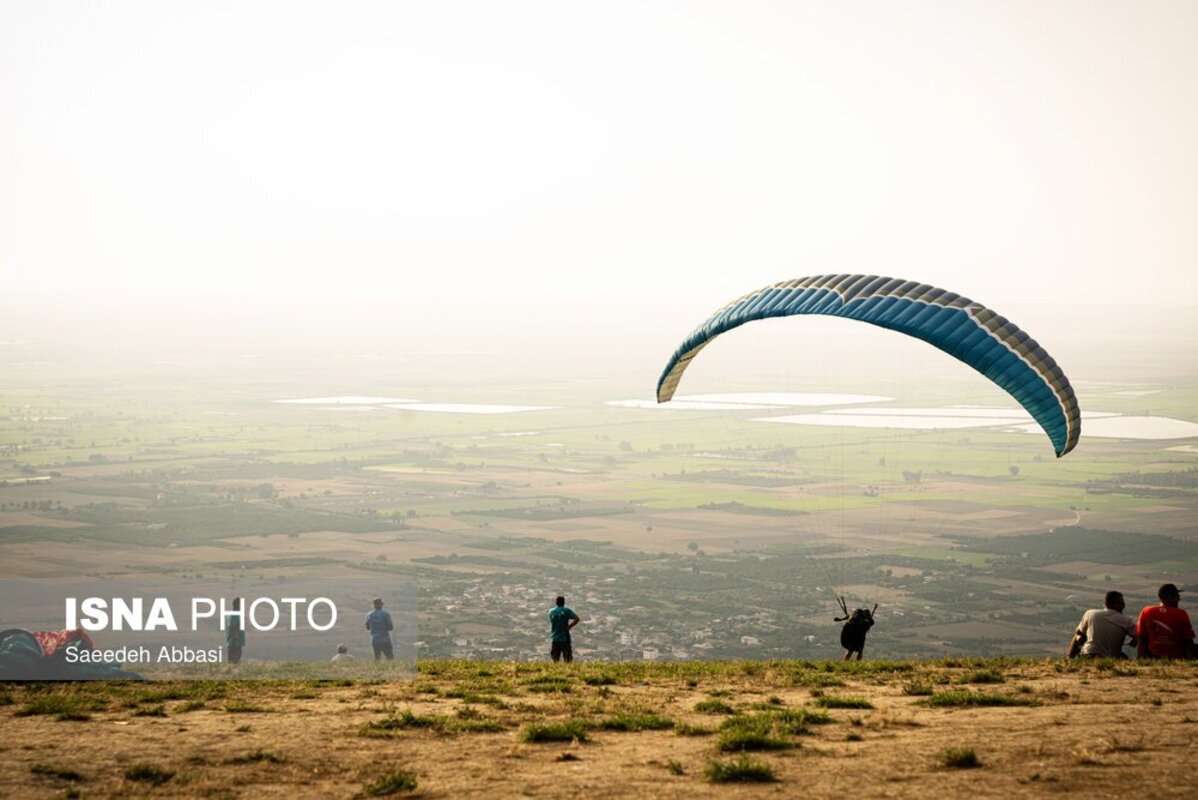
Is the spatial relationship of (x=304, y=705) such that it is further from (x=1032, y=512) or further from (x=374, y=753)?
(x=1032, y=512)

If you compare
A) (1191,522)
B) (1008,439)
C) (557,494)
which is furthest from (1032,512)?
(1008,439)

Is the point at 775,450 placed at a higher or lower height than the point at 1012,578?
higher

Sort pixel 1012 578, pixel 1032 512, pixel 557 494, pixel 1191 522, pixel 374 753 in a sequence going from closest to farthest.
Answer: pixel 374 753
pixel 1012 578
pixel 1191 522
pixel 1032 512
pixel 557 494

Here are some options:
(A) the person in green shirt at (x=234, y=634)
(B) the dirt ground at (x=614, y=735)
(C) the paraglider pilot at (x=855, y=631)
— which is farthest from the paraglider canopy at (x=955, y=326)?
(A) the person in green shirt at (x=234, y=634)

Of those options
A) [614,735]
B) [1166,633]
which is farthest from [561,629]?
[1166,633]

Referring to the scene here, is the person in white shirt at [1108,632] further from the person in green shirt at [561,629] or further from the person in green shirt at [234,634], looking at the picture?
the person in green shirt at [234,634]

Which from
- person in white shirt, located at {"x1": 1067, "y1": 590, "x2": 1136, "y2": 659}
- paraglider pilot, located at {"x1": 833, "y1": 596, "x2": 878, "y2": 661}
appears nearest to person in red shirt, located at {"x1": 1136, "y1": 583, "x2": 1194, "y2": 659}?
person in white shirt, located at {"x1": 1067, "y1": 590, "x2": 1136, "y2": 659}

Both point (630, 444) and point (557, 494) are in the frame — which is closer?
point (557, 494)
